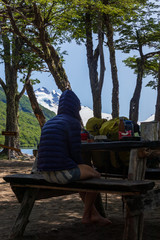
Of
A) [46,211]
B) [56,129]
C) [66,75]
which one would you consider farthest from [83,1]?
[56,129]

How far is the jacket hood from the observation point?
11.7ft

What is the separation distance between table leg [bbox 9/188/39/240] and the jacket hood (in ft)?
3.47

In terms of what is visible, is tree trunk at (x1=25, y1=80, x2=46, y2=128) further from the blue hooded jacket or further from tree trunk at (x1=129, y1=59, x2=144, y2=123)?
the blue hooded jacket

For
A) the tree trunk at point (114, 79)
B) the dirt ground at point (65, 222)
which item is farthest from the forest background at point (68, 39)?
the dirt ground at point (65, 222)

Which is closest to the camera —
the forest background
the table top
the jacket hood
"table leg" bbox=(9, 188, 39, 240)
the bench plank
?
the bench plank

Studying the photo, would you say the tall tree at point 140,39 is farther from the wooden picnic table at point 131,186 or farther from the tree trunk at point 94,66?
the wooden picnic table at point 131,186

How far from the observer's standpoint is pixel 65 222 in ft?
14.8

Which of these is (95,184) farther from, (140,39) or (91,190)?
(140,39)

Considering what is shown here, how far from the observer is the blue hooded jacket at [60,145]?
3.35m

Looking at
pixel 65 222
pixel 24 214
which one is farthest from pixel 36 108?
pixel 24 214

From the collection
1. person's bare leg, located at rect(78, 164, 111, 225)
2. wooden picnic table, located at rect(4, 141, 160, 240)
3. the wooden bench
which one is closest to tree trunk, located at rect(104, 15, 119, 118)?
person's bare leg, located at rect(78, 164, 111, 225)

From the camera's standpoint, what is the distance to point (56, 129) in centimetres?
339

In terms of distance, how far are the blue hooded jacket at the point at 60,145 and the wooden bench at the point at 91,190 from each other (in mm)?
243

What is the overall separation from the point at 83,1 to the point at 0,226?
12.0m
